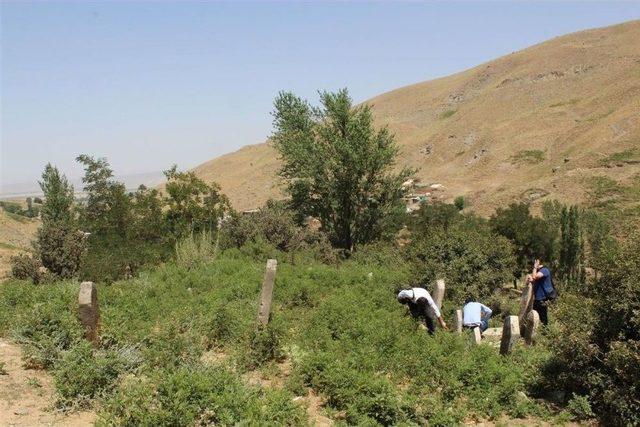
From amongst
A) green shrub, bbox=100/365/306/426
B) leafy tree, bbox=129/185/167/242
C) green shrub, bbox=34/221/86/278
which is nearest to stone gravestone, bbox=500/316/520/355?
green shrub, bbox=100/365/306/426

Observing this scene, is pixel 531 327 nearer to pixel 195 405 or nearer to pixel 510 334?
pixel 510 334

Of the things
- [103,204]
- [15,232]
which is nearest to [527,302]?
[103,204]

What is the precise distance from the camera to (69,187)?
3016 cm

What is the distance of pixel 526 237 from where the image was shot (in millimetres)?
24234

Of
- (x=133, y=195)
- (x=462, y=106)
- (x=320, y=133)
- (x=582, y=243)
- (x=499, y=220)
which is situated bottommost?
(x=582, y=243)

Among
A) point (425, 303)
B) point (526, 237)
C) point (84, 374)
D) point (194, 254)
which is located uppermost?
point (194, 254)

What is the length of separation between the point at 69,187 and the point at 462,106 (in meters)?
75.0

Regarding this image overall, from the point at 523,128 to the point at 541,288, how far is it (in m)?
60.1

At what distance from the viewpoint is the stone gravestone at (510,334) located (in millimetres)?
7918

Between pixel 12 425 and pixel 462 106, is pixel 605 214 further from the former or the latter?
pixel 462 106

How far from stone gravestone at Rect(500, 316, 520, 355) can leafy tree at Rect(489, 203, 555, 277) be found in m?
16.9

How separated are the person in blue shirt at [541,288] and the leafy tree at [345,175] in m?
14.1

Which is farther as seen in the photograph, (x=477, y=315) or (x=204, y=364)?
(x=477, y=315)

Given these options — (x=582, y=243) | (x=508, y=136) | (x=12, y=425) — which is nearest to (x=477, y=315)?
Result: (x=12, y=425)
